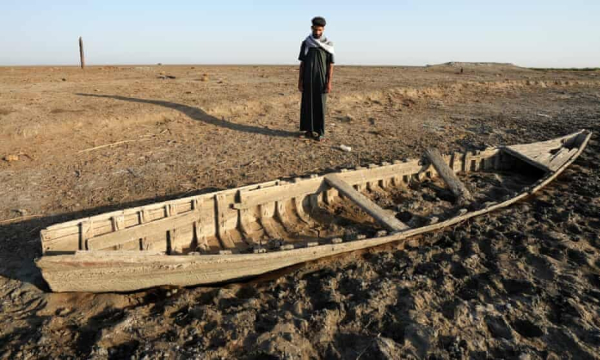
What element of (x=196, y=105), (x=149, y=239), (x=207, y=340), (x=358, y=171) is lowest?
(x=207, y=340)

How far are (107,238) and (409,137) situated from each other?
6507mm

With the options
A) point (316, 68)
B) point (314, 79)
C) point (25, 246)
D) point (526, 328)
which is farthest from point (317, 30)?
point (526, 328)

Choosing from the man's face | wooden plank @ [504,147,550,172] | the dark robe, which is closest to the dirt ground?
wooden plank @ [504,147,550,172]

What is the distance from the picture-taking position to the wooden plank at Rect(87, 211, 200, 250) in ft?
10.6

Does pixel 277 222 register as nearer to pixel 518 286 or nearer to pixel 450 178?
pixel 518 286

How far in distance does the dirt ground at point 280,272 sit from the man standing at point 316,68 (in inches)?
31.8

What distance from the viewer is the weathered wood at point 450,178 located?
5.14 m

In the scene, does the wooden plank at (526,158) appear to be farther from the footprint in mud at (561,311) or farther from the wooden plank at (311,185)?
the footprint in mud at (561,311)

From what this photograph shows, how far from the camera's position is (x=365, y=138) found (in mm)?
7801

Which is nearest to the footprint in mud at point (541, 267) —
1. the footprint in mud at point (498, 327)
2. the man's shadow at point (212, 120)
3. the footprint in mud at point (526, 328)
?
the footprint in mud at point (526, 328)

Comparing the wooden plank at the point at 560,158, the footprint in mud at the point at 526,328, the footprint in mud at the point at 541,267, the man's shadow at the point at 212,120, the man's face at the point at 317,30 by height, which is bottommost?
the footprint in mud at the point at 526,328

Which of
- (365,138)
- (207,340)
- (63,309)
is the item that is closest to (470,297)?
(207,340)

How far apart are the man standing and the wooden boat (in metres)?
2.13

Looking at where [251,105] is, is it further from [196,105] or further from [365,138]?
[365,138]
